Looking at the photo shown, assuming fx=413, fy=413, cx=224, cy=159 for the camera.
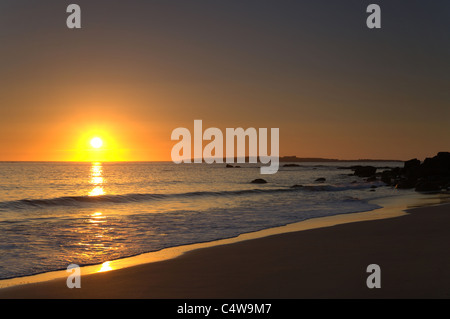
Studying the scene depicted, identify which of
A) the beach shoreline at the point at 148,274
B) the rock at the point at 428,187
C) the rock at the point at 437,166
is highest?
the rock at the point at 437,166

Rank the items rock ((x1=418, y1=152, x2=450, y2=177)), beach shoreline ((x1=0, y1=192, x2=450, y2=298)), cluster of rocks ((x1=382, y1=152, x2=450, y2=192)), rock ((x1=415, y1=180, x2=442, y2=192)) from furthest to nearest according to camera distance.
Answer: rock ((x1=418, y1=152, x2=450, y2=177)) < cluster of rocks ((x1=382, y1=152, x2=450, y2=192)) < rock ((x1=415, y1=180, x2=442, y2=192)) < beach shoreline ((x1=0, y1=192, x2=450, y2=298))

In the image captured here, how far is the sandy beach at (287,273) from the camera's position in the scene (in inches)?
284

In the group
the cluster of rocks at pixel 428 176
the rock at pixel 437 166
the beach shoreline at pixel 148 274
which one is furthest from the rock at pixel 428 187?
the beach shoreline at pixel 148 274

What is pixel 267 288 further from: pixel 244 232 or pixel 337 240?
pixel 244 232

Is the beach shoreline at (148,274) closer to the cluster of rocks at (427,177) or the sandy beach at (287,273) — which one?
the sandy beach at (287,273)

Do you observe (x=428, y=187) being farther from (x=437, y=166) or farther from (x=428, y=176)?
(x=437, y=166)

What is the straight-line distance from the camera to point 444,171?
50.2 meters

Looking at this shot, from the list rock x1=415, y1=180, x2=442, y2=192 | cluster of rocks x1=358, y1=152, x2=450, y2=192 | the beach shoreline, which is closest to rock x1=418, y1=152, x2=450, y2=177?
cluster of rocks x1=358, y1=152, x2=450, y2=192

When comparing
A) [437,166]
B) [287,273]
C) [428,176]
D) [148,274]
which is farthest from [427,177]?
[148,274]

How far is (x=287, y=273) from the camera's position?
848 centimetres

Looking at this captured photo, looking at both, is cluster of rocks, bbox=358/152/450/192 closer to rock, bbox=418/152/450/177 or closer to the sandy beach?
rock, bbox=418/152/450/177

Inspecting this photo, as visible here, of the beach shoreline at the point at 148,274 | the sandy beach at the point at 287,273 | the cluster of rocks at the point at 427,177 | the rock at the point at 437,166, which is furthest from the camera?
the rock at the point at 437,166

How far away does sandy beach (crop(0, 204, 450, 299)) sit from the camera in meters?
7.21

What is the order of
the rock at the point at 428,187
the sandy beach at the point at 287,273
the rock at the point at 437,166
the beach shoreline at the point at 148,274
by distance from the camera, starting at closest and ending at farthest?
the sandy beach at the point at 287,273 < the beach shoreline at the point at 148,274 < the rock at the point at 428,187 < the rock at the point at 437,166
